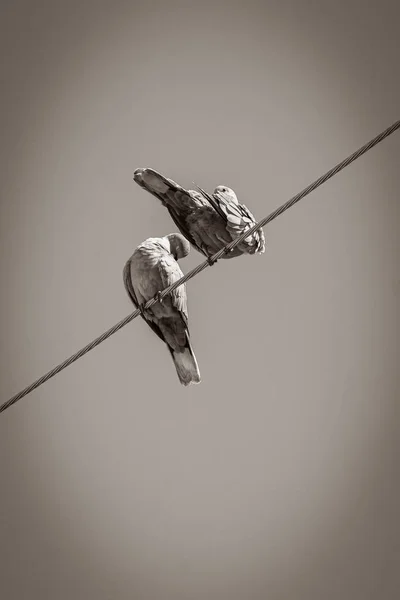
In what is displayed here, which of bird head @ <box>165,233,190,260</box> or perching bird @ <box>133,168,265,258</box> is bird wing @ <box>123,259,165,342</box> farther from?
perching bird @ <box>133,168,265,258</box>

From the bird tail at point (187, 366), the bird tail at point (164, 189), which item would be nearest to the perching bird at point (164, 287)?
the bird tail at point (187, 366)

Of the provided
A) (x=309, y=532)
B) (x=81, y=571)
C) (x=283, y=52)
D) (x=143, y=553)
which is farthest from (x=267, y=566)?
(x=283, y=52)

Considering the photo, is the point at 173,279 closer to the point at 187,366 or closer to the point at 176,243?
the point at 176,243

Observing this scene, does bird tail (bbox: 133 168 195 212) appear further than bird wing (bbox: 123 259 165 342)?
No

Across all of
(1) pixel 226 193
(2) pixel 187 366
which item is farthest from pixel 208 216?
(2) pixel 187 366

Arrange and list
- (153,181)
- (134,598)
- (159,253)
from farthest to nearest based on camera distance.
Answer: (134,598) < (159,253) < (153,181)

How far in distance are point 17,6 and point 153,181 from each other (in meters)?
31.3

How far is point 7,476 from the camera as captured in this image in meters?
26.3

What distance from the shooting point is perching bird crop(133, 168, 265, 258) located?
798 cm

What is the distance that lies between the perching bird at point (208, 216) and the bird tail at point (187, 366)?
4.02 ft

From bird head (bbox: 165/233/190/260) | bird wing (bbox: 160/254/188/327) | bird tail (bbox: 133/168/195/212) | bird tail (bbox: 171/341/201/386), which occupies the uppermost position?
bird tail (bbox: 133/168/195/212)

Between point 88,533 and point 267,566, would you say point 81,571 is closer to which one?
point 88,533

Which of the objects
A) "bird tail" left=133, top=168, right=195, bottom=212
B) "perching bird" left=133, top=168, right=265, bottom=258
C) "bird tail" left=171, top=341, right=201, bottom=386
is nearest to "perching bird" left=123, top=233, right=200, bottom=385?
"bird tail" left=171, top=341, right=201, bottom=386

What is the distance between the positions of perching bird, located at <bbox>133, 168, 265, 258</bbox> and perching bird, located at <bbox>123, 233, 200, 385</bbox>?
1.38 feet
